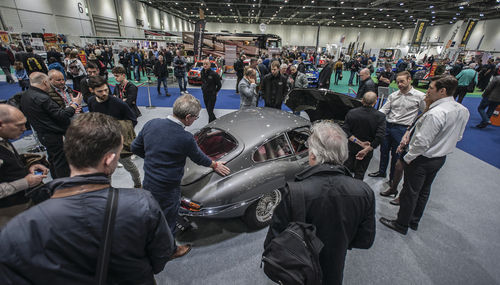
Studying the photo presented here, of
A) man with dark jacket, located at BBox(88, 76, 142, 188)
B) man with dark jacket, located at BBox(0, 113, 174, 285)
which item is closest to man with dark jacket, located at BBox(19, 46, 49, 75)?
man with dark jacket, located at BBox(88, 76, 142, 188)

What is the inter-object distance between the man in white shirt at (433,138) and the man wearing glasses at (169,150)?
2.40 metres

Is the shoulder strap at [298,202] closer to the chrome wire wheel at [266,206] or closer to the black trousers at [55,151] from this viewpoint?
the chrome wire wheel at [266,206]

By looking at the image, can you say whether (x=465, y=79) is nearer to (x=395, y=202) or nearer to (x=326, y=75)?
(x=326, y=75)

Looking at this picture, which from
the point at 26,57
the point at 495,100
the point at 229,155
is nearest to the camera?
the point at 229,155

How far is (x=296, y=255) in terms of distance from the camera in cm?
117

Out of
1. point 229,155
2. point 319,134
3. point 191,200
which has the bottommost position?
point 191,200

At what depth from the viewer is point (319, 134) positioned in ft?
4.56

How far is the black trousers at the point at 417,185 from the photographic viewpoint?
246cm

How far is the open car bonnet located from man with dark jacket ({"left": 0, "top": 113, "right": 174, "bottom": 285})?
11.8ft

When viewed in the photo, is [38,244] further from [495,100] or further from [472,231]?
[495,100]

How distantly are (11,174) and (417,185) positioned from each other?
3920mm

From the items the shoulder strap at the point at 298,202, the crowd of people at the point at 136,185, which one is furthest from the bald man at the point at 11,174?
the shoulder strap at the point at 298,202

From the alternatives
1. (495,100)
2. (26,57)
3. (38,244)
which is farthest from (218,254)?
(26,57)

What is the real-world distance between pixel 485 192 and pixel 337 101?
2946 mm
